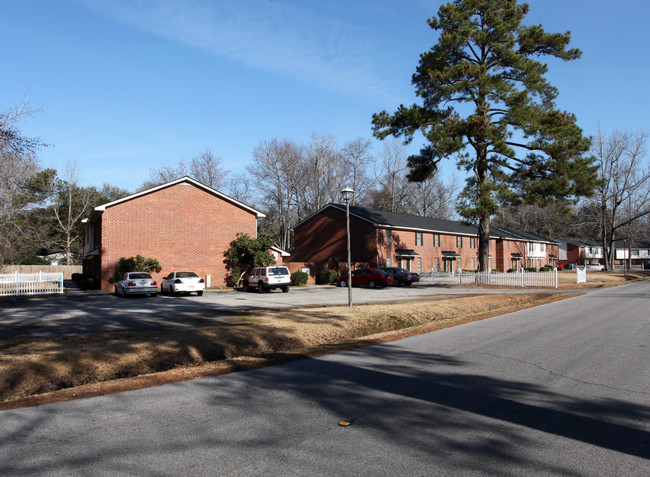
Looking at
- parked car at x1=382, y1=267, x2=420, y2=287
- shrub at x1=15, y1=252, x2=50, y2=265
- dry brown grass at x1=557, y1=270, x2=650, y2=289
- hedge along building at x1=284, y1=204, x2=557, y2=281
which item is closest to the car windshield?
parked car at x1=382, y1=267, x2=420, y2=287

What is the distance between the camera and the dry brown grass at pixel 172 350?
7.10m

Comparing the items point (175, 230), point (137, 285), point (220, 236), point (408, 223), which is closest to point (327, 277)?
point (220, 236)

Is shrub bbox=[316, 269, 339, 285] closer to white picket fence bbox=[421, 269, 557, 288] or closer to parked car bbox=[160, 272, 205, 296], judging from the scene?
white picket fence bbox=[421, 269, 557, 288]

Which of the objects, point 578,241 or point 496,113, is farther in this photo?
point 578,241

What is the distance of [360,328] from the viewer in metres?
12.5

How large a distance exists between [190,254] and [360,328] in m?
22.3

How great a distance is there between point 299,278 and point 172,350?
1141 inches

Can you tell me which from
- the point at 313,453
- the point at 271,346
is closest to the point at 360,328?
the point at 271,346

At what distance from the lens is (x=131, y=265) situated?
29.4 metres

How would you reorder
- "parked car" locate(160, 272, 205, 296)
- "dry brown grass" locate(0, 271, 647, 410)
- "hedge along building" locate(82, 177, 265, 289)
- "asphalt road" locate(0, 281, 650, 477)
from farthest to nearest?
"hedge along building" locate(82, 177, 265, 289) → "parked car" locate(160, 272, 205, 296) → "dry brown grass" locate(0, 271, 647, 410) → "asphalt road" locate(0, 281, 650, 477)

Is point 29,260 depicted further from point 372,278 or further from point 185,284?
point 372,278

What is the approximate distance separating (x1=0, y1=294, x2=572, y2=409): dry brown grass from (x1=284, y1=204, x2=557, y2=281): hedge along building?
91.9ft

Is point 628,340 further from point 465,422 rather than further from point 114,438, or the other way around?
point 114,438

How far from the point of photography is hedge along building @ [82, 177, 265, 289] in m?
29.7
